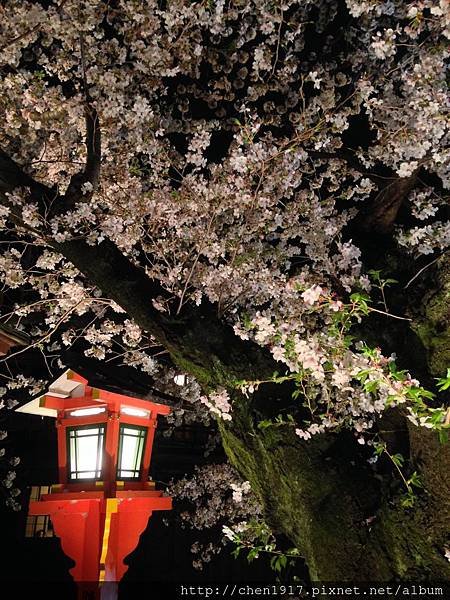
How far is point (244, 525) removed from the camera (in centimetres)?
542

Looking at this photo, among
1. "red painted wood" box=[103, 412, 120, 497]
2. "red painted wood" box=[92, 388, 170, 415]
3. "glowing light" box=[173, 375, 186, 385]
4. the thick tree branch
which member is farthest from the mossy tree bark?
"glowing light" box=[173, 375, 186, 385]

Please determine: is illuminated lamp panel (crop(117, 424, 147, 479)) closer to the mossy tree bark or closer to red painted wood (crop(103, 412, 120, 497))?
red painted wood (crop(103, 412, 120, 497))

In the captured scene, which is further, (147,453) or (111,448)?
(147,453)

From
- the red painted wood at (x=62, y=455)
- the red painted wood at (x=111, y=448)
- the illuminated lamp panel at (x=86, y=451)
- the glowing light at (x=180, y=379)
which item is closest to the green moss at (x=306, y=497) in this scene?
the red painted wood at (x=111, y=448)

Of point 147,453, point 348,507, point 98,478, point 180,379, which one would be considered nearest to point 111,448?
point 98,478

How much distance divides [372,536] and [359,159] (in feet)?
15.9

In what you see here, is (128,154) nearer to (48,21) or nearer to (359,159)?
(48,21)

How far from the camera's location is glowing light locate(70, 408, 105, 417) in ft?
19.1

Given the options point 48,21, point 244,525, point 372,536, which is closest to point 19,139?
point 48,21

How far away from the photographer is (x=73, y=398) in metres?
6.04

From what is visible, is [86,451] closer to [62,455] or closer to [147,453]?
[62,455]

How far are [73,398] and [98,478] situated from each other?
1.13 metres

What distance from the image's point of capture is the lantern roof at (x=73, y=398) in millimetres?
5699

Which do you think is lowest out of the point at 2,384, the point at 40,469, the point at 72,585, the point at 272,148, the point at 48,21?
the point at 72,585
